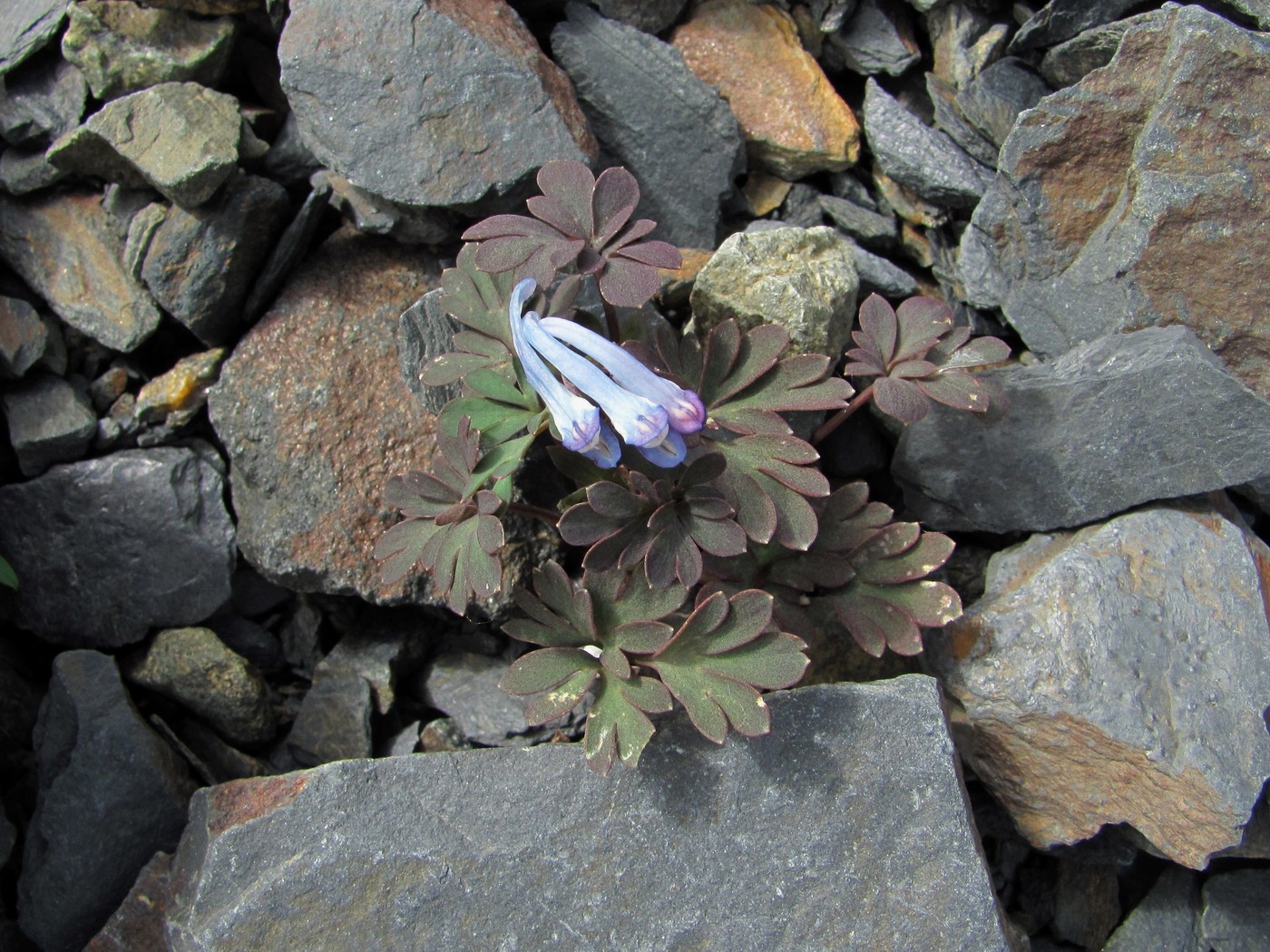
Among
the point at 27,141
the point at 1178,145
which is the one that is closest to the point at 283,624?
the point at 27,141

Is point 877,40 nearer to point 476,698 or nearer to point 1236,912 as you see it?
point 476,698

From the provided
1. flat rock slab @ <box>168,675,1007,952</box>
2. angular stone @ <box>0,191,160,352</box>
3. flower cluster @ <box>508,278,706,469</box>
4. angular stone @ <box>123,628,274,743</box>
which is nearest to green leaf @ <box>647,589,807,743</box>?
flat rock slab @ <box>168,675,1007,952</box>

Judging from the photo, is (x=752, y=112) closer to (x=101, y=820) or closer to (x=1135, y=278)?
(x=1135, y=278)

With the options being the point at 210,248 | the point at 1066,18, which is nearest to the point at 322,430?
the point at 210,248

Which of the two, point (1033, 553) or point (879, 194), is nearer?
point (1033, 553)

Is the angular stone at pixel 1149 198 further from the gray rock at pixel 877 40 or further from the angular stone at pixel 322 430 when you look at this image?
the angular stone at pixel 322 430

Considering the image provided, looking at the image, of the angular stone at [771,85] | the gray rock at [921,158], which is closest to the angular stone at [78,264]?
the angular stone at [771,85]

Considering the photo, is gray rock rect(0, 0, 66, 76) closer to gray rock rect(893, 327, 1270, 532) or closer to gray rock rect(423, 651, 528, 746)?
gray rock rect(423, 651, 528, 746)
